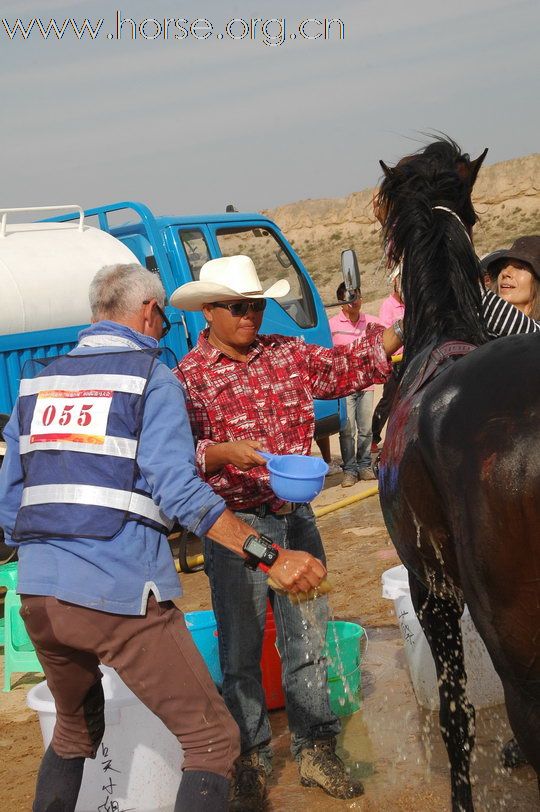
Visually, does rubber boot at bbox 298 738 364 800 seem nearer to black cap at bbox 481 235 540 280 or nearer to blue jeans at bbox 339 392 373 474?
black cap at bbox 481 235 540 280

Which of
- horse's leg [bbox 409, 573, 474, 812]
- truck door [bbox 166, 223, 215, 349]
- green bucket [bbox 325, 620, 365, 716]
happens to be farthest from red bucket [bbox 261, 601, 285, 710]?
truck door [bbox 166, 223, 215, 349]

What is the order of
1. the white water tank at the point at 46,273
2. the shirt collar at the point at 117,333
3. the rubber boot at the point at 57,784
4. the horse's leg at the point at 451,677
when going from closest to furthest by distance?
the rubber boot at the point at 57,784, the shirt collar at the point at 117,333, the horse's leg at the point at 451,677, the white water tank at the point at 46,273

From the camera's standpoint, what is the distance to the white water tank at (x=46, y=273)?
6.90 meters

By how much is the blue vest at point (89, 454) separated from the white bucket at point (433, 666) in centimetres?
188

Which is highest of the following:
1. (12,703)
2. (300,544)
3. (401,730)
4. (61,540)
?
(61,540)

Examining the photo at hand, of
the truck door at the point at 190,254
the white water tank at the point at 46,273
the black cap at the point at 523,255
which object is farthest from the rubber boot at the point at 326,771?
the truck door at the point at 190,254

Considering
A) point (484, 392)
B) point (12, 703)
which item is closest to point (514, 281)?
point (484, 392)

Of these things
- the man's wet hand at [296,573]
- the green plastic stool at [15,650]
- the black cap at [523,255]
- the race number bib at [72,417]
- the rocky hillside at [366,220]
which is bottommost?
the rocky hillside at [366,220]

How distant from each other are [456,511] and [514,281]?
1.88 metres

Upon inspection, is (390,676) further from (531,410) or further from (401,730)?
(531,410)

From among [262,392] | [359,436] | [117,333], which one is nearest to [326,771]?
[262,392]

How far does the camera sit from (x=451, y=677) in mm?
3445

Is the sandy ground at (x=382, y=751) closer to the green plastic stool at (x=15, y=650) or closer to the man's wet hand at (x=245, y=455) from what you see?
the green plastic stool at (x=15, y=650)

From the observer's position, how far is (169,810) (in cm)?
346
